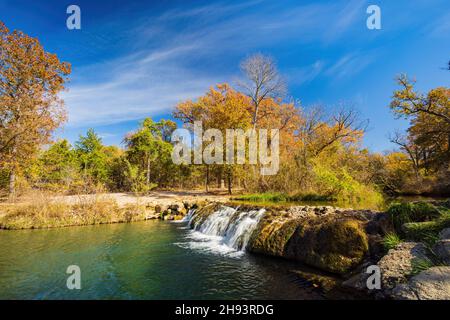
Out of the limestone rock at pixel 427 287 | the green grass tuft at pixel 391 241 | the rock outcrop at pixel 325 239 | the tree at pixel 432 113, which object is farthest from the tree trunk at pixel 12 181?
the tree at pixel 432 113

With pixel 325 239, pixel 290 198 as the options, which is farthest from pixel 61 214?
pixel 325 239

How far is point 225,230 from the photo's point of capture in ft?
34.7

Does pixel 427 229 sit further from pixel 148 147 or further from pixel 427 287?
pixel 148 147

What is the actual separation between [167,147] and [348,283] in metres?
24.8

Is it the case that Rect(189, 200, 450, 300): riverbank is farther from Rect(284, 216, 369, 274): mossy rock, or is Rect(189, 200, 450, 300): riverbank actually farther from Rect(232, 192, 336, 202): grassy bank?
Rect(232, 192, 336, 202): grassy bank

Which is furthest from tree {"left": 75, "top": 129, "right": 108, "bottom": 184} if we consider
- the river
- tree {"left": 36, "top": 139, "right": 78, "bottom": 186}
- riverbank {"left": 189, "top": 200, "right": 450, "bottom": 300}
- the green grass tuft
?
the green grass tuft

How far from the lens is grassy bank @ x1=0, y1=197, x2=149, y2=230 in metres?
12.2

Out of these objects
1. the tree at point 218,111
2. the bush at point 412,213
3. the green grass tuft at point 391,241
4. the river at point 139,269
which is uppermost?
the tree at point 218,111

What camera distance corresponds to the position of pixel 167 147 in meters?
27.6

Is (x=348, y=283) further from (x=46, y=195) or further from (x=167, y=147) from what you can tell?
(x=167, y=147)

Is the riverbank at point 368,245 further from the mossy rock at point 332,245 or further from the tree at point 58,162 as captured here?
the tree at point 58,162

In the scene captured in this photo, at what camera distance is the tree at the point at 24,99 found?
1560 cm

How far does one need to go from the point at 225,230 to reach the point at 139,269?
4.64 m

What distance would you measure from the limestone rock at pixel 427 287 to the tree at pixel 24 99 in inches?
777
